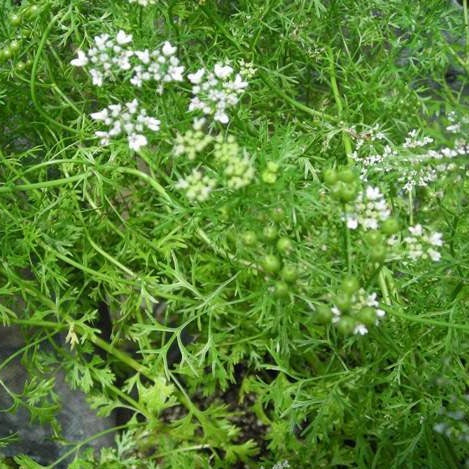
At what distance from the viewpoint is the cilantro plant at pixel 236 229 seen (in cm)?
199

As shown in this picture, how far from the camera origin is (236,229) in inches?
82.0

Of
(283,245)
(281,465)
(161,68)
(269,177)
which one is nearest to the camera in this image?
(283,245)

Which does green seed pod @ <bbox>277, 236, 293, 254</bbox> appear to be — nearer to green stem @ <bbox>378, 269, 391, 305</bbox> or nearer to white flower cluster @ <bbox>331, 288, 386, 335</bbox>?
white flower cluster @ <bbox>331, 288, 386, 335</bbox>

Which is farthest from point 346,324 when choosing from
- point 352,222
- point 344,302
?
point 352,222

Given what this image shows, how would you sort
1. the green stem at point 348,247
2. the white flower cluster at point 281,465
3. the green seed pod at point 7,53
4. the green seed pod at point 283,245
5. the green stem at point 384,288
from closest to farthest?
1. the green seed pod at point 283,245
2. the green stem at point 348,247
3. the green seed pod at point 7,53
4. the green stem at point 384,288
5. the white flower cluster at point 281,465

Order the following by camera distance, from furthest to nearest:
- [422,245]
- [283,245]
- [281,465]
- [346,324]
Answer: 1. [281,465]
2. [422,245]
3. [283,245]
4. [346,324]

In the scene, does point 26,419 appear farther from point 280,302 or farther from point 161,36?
point 161,36

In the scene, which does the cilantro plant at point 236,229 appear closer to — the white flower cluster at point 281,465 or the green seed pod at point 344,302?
the white flower cluster at point 281,465

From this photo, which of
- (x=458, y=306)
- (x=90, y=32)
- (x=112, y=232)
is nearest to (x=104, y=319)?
(x=112, y=232)

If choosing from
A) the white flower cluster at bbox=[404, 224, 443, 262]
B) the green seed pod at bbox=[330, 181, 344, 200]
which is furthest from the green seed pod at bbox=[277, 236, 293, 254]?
the white flower cluster at bbox=[404, 224, 443, 262]

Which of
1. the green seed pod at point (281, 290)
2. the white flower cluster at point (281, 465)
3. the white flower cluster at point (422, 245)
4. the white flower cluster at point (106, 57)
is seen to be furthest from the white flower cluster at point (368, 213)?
the white flower cluster at point (281, 465)

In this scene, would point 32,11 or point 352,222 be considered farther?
point 32,11

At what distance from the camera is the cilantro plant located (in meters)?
1.99

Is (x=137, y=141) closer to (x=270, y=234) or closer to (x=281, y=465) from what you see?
(x=270, y=234)
